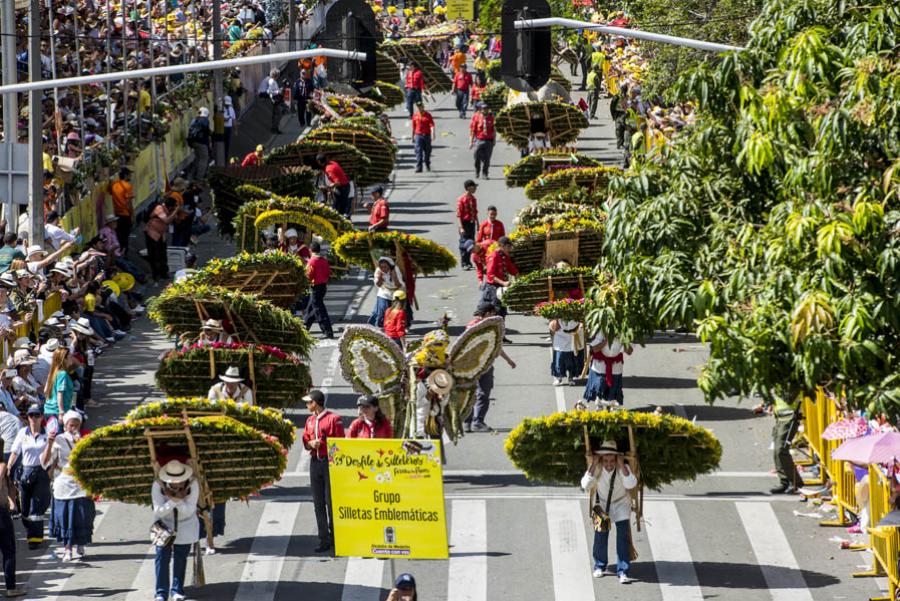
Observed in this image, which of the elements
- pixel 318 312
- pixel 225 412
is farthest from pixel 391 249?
pixel 225 412

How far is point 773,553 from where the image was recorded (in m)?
19.4

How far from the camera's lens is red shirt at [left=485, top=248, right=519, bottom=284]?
28.8 m

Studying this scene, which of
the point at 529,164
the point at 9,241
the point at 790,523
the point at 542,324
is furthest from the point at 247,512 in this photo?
the point at 529,164

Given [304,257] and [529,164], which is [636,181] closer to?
[304,257]

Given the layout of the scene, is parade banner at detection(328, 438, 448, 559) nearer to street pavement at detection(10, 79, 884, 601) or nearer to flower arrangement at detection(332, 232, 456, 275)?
street pavement at detection(10, 79, 884, 601)

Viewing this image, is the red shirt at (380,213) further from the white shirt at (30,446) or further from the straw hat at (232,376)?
the white shirt at (30,446)

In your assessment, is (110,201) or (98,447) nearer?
(98,447)

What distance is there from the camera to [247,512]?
824 inches

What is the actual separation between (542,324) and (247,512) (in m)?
11.0

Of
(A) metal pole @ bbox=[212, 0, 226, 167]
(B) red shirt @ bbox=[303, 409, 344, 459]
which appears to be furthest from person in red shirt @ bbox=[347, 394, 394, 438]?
(A) metal pole @ bbox=[212, 0, 226, 167]

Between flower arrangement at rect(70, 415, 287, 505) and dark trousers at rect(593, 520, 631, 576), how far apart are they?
3181 mm

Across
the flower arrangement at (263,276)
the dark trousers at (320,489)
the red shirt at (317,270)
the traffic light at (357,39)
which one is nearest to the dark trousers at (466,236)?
→ the red shirt at (317,270)

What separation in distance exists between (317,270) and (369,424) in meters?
9.82

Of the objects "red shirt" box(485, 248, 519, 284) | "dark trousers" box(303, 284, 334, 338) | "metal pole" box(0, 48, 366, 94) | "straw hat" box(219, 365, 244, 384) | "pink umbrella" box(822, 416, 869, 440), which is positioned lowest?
"dark trousers" box(303, 284, 334, 338)
